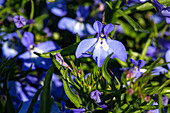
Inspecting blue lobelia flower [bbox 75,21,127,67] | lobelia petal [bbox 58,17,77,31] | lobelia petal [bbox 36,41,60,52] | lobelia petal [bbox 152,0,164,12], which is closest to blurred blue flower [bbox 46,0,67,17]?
lobelia petal [bbox 58,17,77,31]

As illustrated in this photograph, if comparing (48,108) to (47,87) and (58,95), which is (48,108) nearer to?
(47,87)

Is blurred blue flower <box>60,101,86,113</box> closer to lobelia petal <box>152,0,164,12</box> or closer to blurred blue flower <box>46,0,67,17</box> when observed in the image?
lobelia petal <box>152,0,164,12</box>

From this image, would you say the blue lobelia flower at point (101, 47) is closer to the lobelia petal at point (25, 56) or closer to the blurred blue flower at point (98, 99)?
the blurred blue flower at point (98, 99)

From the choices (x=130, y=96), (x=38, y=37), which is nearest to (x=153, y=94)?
(x=130, y=96)

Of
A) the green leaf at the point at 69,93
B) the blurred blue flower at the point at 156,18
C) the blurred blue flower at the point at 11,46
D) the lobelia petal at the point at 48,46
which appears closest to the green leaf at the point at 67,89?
the green leaf at the point at 69,93

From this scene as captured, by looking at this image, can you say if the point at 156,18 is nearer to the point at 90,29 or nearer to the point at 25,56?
the point at 90,29

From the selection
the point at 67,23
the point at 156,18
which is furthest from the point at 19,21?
the point at 156,18
